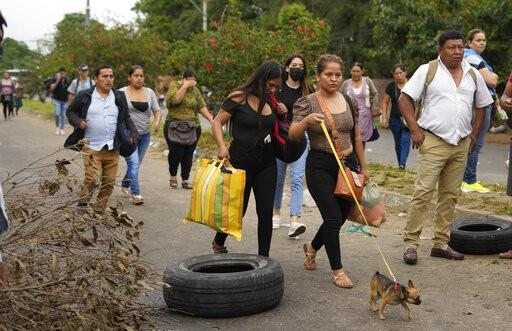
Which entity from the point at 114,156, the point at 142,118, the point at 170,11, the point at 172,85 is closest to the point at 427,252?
the point at 114,156

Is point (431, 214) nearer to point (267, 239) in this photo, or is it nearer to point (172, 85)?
point (267, 239)

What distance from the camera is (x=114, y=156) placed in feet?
29.6

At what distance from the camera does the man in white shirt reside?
688 centimetres

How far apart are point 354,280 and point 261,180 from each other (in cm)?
116

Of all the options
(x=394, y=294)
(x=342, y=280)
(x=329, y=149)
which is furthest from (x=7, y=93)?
(x=394, y=294)

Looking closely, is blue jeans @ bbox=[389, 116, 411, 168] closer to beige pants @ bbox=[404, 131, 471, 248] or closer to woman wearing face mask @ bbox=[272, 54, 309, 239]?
woman wearing face mask @ bbox=[272, 54, 309, 239]

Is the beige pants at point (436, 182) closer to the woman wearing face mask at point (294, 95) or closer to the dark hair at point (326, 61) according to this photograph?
the dark hair at point (326, 61)

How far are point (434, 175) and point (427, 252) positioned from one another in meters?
0.92

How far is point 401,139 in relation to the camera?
1236cm

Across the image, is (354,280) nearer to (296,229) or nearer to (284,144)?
(284,144)

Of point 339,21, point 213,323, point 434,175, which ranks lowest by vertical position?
point 213,323

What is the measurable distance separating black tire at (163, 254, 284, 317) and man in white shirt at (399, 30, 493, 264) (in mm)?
1923

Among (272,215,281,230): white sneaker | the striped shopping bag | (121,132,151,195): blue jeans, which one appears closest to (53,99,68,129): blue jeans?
(121,132,151,195): blue jeans

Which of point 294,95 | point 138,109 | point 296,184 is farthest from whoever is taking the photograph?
point 138,109
